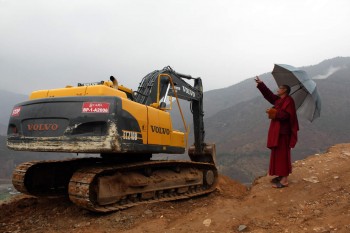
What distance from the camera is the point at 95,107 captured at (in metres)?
5.53

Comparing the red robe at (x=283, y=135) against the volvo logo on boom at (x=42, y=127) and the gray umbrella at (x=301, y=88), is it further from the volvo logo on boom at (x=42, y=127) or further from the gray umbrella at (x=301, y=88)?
the volvo logo on boom at (x=42, y=127)

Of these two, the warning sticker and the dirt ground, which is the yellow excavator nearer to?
the warning sticker

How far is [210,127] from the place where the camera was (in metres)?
81.9

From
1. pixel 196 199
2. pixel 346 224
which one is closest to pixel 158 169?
pixel 196 199

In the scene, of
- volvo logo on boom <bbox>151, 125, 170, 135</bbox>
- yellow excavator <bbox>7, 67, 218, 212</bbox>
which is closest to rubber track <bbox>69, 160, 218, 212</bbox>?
yellow excavator <bbox>7, 67, 218, 212</bbox>

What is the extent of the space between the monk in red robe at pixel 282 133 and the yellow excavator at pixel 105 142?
6.14 feet

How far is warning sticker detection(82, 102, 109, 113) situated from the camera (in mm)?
5491

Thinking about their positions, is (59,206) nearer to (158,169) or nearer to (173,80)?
(158,169)

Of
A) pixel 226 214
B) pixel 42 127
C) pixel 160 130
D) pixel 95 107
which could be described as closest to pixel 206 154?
pixel 160 130

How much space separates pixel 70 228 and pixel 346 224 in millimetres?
3895

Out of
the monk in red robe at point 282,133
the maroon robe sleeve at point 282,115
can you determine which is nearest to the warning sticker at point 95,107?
the monk in red robe at point 282,133

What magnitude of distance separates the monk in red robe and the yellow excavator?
1.87 m

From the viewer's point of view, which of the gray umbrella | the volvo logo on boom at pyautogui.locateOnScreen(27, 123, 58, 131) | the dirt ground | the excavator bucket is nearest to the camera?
the dirt ground

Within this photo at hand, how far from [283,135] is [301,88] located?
3.80 ft
